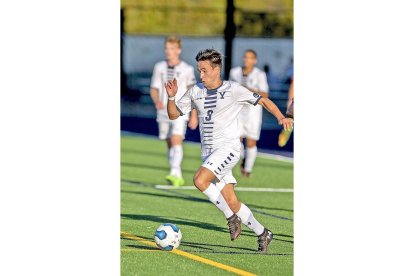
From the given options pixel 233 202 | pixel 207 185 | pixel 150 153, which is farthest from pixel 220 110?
pixel 150 153

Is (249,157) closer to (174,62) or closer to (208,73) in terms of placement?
(174,62)

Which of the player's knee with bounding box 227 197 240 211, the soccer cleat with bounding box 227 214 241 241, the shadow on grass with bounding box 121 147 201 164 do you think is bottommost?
the shadow on grass with bounding box 121 147 201 164

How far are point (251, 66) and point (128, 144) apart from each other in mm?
7151

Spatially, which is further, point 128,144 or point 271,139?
point 271,139

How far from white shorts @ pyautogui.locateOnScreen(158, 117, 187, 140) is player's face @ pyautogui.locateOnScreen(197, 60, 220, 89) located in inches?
264

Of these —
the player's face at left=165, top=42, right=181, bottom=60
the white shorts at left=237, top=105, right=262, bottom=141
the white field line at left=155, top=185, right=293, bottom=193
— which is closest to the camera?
the white field line at left=155, top=185, right=293, bottom=193

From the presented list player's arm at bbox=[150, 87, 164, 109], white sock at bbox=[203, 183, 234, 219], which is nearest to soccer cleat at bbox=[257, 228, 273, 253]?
white sock at bbox=[203, 183, 234, 219]

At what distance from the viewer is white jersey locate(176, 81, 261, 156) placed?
1343cm

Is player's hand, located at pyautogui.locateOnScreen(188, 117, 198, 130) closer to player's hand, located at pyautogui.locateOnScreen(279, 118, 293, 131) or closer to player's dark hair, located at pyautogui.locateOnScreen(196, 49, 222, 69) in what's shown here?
player's dark hair, located at pyautogui.locateOnScreen(196, 49, 222, 69)
